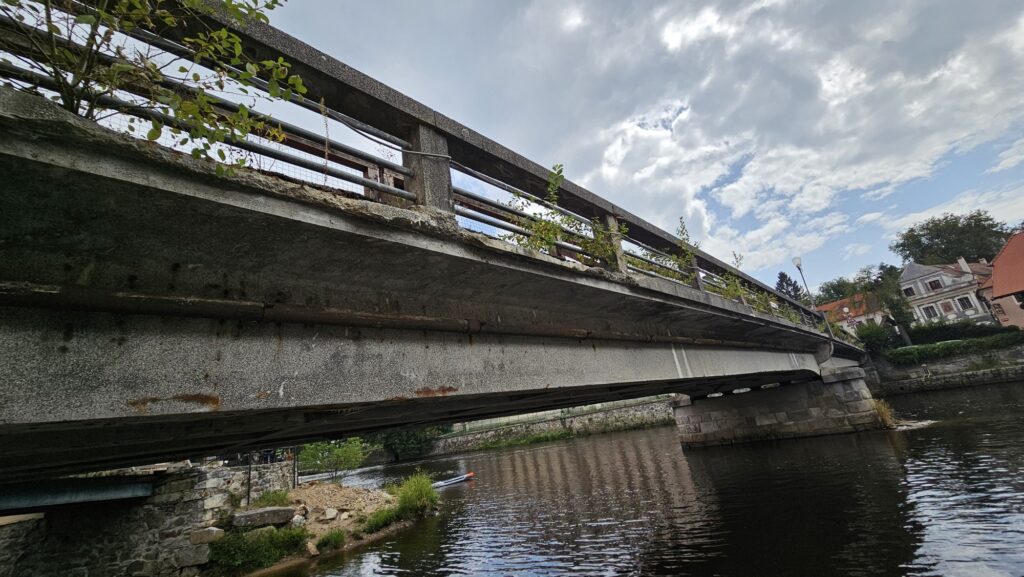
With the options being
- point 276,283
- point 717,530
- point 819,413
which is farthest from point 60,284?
point 819,413

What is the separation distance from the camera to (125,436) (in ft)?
10.9

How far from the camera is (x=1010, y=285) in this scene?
3531 centimetres

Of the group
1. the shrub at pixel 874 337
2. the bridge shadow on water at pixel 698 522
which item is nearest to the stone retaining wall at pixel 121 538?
the bridge shadow on water at pixel 698 522

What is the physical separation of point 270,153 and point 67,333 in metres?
1.47

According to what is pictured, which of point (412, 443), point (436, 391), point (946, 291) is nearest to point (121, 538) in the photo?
point (436, 391)

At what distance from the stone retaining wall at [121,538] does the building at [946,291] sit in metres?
59.6

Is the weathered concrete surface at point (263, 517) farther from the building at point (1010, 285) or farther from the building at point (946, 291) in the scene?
the building at point (946, 291)

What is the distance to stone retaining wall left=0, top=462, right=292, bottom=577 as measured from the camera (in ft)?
31.0

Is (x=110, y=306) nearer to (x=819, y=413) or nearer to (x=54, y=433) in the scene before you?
(x=54, y=433)

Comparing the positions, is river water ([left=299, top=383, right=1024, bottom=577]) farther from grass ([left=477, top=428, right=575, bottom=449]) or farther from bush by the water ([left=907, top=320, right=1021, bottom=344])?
grass ([left=477, top=428, right=575, bottom=449])

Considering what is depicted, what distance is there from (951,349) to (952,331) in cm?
636

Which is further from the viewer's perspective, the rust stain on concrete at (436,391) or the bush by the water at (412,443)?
the bush by the water at (412,443)

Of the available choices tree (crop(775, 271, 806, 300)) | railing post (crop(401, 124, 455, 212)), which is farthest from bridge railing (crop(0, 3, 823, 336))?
tree (crop(775, 271, 806, 300))

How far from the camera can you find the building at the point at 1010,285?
34.9m
